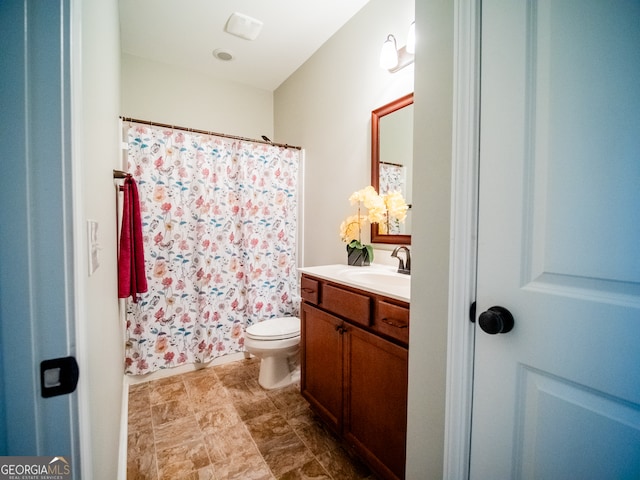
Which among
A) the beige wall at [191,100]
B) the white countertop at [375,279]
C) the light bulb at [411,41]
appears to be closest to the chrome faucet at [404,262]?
the white countertop at [375,279]

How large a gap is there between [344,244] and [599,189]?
1688mm

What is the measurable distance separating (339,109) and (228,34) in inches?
44.2

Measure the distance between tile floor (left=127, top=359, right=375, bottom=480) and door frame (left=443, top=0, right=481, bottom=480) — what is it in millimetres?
846

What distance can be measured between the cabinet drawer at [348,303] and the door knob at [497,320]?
58 cm

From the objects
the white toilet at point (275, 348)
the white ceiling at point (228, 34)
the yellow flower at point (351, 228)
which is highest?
the white ceiling at point (228, 34)

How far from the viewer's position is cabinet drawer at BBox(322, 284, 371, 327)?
1.25 meters

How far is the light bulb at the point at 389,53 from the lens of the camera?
1.68 m

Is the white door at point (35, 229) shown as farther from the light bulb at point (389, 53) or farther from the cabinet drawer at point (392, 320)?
the light bulb at point (389, 53)

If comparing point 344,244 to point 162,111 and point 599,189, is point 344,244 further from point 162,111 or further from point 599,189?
point 162,111

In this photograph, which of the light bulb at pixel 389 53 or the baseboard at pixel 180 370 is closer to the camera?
the light bulb at pixel 389 53

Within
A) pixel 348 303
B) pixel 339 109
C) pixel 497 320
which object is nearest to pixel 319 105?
pixel 339 109

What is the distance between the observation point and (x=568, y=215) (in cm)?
59

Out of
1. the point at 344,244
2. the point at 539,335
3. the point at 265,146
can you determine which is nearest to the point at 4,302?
the point at 539,335

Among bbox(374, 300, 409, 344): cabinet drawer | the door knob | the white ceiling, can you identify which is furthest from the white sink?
the white ceiling
